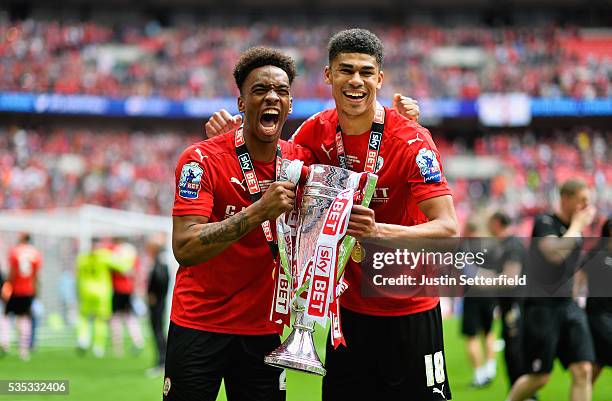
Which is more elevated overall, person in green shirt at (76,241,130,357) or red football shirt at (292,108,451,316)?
red football shirt at (292,108,451,316)

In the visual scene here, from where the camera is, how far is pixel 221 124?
4.84m

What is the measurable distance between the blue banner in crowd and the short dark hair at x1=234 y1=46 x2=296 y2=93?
93.2ft

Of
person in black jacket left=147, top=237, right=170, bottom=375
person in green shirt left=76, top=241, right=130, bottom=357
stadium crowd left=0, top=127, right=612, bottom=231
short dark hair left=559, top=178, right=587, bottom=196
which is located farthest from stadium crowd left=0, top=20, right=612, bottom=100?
short dark hair left=559, top=178, right=587, bottom=196

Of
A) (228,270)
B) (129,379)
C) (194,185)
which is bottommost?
(129,379)

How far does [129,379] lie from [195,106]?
2354cm

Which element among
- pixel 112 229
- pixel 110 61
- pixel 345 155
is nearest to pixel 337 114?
→ pixel 345 155

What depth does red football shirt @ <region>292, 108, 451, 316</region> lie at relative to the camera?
13.8 ft

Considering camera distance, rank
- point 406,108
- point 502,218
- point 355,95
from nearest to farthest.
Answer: point 355,95 → point 406,108 → point 502,218

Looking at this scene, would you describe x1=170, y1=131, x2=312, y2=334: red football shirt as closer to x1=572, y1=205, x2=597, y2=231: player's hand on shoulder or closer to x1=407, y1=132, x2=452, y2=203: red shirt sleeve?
x1=407, y1=132, x2=452, y2=203: red shirt sleeve

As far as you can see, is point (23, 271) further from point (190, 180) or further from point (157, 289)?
point (190, 180)

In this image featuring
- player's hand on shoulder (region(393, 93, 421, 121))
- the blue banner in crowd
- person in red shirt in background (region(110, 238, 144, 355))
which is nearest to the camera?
player's hand on shoulder (region(393, 93, 421, 121))

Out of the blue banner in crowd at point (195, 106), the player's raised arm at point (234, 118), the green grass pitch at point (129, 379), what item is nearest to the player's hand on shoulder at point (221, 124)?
the player's raised arm at point (234, 118)

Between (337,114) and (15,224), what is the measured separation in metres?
16.0

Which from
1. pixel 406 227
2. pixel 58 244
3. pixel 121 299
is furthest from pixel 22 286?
pixel 406 227
